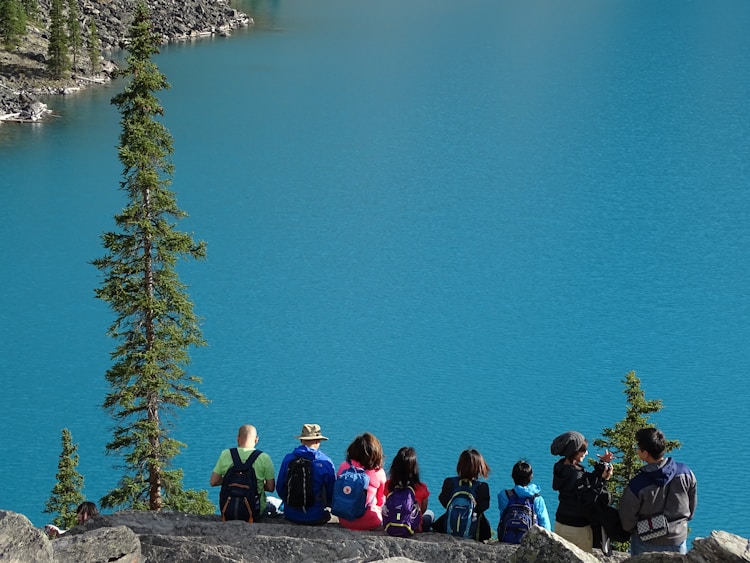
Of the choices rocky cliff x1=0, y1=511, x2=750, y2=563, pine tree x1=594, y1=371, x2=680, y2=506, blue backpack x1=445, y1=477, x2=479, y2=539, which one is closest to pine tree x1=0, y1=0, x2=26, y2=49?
pine tree x1=594, y1=371, x2=680, y2=506

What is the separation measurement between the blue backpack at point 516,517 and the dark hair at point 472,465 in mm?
295

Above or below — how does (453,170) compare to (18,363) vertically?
above

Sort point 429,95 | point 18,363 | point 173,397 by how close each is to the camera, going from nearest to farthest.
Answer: point 173,397
point 18,363
point 429,95

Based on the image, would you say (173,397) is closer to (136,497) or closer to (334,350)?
(136,497)

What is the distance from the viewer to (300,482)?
984 cm

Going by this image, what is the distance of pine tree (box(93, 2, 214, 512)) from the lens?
63.4 feet

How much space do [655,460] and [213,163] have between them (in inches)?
1950

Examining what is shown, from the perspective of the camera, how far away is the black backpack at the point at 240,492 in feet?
32.2

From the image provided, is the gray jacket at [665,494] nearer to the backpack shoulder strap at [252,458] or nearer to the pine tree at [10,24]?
the backpack shoulder strap at [252,458]

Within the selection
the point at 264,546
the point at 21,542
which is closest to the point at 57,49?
the point at 264,546

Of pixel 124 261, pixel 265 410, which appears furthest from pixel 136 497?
pixel 265 410

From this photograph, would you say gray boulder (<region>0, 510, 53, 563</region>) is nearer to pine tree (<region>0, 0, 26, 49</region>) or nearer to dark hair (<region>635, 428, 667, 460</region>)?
dark hair (<region>635, 428, 667, 460</region>)

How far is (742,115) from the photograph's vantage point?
64688mm

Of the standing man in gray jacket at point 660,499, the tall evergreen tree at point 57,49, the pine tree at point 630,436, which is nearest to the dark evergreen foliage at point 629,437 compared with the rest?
the pine tree at point 630,436
